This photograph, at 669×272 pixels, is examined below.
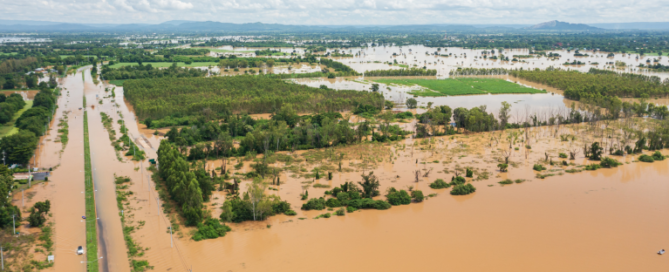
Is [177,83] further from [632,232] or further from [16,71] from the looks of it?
[632,232]

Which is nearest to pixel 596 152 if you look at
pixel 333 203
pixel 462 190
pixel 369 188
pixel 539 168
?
pixel 539 168

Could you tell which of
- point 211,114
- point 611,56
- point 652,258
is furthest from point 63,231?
point 611,56

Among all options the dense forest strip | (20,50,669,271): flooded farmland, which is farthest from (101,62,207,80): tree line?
(20,50,669,271): flooded farmland

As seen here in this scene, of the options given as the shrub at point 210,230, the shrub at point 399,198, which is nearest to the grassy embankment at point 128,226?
the shrub at point 210,230

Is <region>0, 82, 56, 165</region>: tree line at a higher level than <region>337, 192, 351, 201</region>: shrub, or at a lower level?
higher

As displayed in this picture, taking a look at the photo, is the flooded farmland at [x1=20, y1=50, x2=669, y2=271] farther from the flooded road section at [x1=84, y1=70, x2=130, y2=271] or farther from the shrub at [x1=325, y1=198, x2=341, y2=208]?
the shrub at [x1=325, y1=198, x2=341, y2=208]

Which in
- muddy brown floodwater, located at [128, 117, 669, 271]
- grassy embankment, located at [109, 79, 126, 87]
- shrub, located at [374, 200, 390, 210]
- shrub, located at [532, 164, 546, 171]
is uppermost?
grassy embankment, located at [109, 79, 126, 87]
